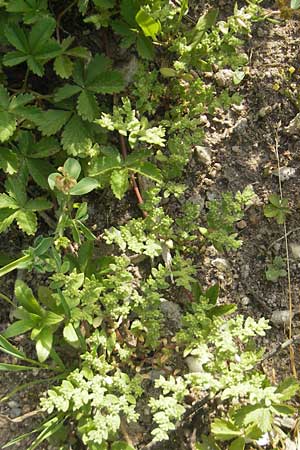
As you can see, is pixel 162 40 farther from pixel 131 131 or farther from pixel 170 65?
pixel 131 131

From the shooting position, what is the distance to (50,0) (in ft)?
7.92

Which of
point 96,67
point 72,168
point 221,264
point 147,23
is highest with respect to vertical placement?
point 147,23

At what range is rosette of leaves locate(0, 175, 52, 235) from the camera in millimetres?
2203

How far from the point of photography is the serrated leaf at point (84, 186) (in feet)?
6.98

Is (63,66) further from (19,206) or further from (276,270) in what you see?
(276,270)

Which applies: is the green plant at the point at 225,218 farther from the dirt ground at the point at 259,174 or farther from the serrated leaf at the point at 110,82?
the serrated leaf at the point at 110,82

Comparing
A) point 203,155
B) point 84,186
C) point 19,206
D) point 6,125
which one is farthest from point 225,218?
point 6,125

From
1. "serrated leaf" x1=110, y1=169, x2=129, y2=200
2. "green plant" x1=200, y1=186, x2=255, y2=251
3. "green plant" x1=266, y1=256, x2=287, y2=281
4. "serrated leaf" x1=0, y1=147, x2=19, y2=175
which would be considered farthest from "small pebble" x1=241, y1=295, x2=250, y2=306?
"serrated leaf" x1=0, y1=147, x2=19, y2=175

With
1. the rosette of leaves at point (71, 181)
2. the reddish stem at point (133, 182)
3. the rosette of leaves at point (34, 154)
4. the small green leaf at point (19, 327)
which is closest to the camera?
the rosette of leaves at point (71, 181)

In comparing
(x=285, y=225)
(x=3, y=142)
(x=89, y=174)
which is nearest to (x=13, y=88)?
(x=3, y=142)

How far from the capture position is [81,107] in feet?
7.45

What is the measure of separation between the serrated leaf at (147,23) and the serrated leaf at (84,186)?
0.60m

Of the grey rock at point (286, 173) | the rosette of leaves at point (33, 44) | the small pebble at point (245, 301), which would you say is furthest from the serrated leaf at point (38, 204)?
the grey rock at point (286, 173)

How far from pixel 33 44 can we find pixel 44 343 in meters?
1.04
